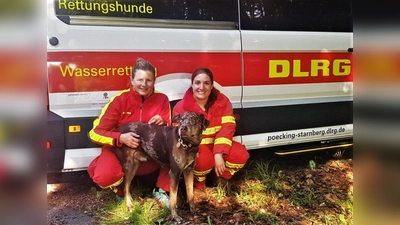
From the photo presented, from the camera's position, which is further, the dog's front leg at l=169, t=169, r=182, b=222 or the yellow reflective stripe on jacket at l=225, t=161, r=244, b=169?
the yellow reflective stripe on jacket at l=225, t=161, r=244, b=169

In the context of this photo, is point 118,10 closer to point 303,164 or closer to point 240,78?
point 240,78

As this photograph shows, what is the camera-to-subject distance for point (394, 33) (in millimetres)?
2006

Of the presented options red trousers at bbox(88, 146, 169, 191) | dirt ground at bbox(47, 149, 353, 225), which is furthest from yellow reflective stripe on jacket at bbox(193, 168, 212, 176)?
red trousers at bbox(88, 146, 169, 191)

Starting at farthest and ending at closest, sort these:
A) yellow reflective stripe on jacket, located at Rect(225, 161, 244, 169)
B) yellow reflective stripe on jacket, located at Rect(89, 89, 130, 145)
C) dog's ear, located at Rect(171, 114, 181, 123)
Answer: yellow reflective stripe on jacket, located at Rect(225, 161, 244, 169) < dog's ear, located at Rect(171, 114, 181, 123) < yellow reflective stripe on jacket, located at Rect(89, 89, 130, 145)

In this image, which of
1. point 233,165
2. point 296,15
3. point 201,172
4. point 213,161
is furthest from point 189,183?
point 296,15

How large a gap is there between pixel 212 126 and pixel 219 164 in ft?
0.84

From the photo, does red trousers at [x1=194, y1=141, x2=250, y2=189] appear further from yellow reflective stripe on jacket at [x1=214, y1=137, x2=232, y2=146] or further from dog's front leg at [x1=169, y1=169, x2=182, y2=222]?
A: dog's front leg at [x1=169, y1=169, x2=182, y2=222]

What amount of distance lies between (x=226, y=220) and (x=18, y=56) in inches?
61.1

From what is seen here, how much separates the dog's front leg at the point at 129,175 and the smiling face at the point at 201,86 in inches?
22.0

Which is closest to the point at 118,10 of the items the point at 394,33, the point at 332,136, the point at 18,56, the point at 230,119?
the point at 18,56

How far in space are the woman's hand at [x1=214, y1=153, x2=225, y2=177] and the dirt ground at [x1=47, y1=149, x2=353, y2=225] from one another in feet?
0.41

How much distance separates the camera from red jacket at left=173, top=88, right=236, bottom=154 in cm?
230

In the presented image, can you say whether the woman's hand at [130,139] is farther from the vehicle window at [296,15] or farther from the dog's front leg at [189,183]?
the vehicle window at [296,15]

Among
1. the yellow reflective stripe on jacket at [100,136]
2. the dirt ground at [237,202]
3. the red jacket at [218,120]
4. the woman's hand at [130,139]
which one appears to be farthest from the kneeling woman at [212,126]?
the yellow reflective stripe on jacket at [100,136]
